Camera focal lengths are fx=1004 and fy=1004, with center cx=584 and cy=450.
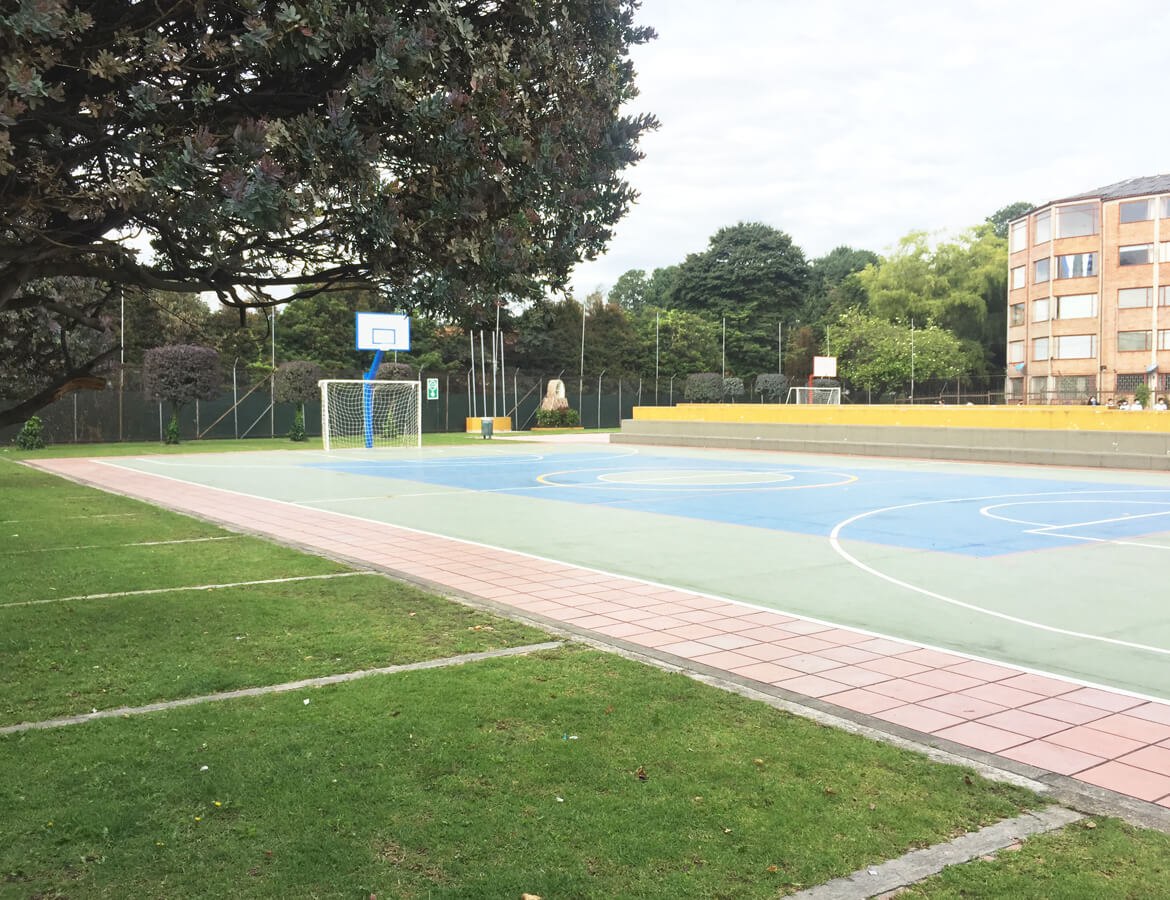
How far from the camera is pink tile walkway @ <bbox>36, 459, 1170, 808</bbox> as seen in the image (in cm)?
451

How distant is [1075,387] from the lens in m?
58.3

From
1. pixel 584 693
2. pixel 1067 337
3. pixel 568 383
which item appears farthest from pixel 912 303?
pixel 584 693

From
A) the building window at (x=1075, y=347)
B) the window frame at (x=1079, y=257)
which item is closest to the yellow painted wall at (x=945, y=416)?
the building window at (x=1075, y=347)

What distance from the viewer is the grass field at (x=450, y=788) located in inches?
128

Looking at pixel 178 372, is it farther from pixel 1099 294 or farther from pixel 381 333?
pixel 1099 294

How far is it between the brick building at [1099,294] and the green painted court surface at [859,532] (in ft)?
133

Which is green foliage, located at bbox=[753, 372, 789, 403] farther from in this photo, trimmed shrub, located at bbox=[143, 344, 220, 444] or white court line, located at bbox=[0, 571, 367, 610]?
white court line, located at bbox=[0, 571, 367, 610]

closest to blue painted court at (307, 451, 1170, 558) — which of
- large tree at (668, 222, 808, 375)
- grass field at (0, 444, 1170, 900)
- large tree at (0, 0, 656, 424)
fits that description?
grass field at (0, 444, 1170, 900)

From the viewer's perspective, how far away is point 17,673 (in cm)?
550

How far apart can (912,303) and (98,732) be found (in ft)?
229

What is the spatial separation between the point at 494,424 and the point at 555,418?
3.81m

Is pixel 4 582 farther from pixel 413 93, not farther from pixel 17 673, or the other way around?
pixel 413 93

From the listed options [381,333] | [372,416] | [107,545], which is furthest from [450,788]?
[372,416]

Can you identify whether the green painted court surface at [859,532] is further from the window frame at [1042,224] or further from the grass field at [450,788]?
the window frame at [1042,224]
